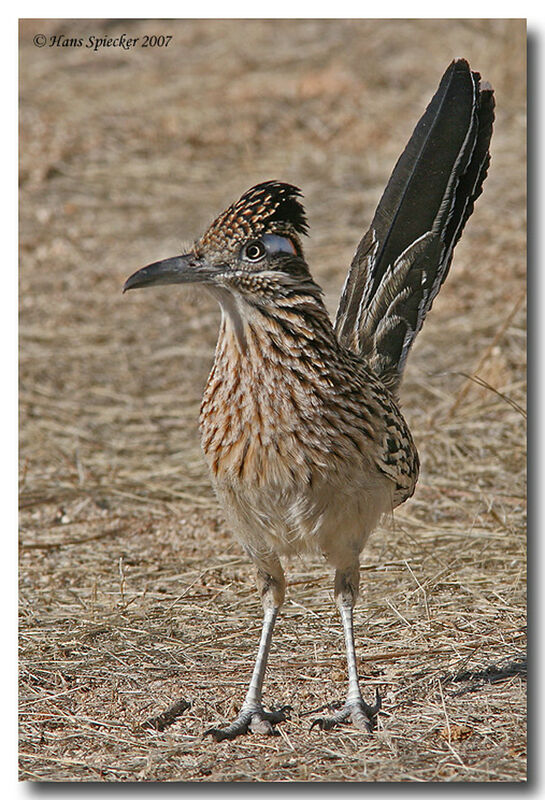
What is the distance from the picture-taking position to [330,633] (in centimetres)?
470

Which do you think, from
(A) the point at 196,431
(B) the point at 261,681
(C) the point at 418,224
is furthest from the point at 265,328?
(A) the point at 196,431

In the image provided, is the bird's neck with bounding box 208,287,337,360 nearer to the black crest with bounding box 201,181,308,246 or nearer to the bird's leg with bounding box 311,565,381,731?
the black crest with bounding box 201,181,308,246

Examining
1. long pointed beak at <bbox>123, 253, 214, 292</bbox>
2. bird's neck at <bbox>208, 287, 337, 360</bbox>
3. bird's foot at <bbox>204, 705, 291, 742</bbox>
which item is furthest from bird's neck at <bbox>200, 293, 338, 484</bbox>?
bird's foot at <bbox>204, 705, 291, 742</bbox>

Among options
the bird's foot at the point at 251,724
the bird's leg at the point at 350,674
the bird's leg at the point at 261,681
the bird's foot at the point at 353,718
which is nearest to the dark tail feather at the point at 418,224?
the bird's leg at the point at 350,674

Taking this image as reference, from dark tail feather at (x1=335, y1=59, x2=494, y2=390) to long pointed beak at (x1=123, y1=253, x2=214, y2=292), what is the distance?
4.02 feet

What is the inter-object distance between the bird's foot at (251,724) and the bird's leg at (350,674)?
0.14 meters

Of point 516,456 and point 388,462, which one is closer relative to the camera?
point 388,462

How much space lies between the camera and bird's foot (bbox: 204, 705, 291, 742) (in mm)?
3934

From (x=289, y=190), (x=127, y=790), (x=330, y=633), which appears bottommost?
(x=127, y=790)

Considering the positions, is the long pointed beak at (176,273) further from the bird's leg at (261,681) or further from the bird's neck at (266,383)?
the bird's leg at (261,681)

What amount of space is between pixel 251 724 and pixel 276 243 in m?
1.67
